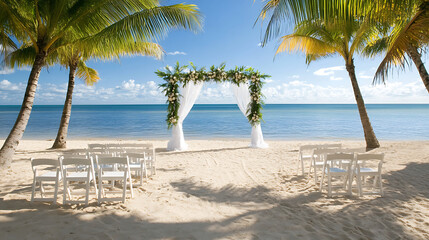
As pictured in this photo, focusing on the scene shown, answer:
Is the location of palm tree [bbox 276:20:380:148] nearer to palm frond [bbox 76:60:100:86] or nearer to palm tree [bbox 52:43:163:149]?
palm tree [bbox 52:43:163:149]

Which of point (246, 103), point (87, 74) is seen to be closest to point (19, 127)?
point (87, 74)

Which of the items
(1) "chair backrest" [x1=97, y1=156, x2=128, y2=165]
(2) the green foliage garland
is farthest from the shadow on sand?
(2) the green foliage garland

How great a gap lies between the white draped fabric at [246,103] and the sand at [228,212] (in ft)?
14.7

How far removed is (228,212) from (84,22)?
19.5ft

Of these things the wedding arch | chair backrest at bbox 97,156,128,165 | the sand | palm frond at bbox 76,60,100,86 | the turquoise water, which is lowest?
the turquoise water

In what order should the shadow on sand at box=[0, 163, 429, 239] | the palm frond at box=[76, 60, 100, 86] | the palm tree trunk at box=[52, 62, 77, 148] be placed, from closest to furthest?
the shadow on sand at box=[0, 163, 429, 239] → the palm tree trunk at box=[52, 62, 77, 148] → the palm frond at box=[76, 60, 100, 86]

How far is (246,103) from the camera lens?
1017cm

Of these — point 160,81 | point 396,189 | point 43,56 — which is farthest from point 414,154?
point 43,56

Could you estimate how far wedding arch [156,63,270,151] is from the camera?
9.35 m

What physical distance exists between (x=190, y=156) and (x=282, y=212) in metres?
5.10

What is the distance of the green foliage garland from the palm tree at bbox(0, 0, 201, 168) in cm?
302

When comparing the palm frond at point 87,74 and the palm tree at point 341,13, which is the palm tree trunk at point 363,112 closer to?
the palm tree at point 341,13

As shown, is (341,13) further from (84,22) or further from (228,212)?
(84,22)

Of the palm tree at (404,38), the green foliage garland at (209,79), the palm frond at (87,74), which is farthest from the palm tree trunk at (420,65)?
the palm frond at (87,74)
